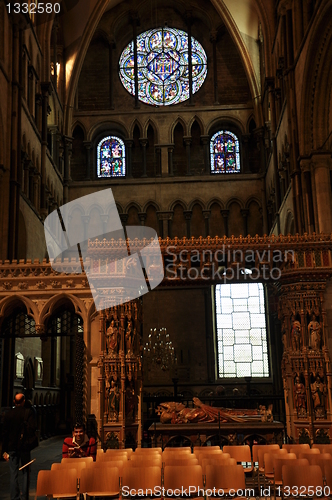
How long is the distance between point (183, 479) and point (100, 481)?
1.07 meters

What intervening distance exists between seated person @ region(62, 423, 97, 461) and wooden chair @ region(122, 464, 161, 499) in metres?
1.95

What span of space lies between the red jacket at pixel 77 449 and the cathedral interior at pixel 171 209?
2.94 m

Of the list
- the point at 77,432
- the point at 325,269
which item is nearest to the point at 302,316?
the point at 325,269

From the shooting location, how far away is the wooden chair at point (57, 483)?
731 cm

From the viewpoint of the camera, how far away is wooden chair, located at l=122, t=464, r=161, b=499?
733 cm

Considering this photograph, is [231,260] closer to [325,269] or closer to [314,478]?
[325,269]

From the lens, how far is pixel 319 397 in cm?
1256

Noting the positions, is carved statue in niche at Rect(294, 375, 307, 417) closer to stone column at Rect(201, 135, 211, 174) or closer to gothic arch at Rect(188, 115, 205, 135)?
stone column at Rect(201, 135, 211, 174)

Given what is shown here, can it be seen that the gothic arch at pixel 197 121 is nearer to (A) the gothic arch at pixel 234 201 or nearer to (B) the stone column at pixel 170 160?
(B) the stone column at pixel 170 160

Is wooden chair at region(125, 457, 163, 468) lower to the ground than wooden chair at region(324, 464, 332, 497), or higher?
higher

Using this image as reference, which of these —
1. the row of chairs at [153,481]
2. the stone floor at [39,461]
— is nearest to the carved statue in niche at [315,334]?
the row of chairs at [153,481]

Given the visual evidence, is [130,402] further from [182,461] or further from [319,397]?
[182,461]

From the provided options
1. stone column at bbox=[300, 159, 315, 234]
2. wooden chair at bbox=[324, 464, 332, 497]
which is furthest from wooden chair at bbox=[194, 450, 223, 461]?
stone column at bbox=[300, 159, 315, 234]

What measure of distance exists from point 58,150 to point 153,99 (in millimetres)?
5965
